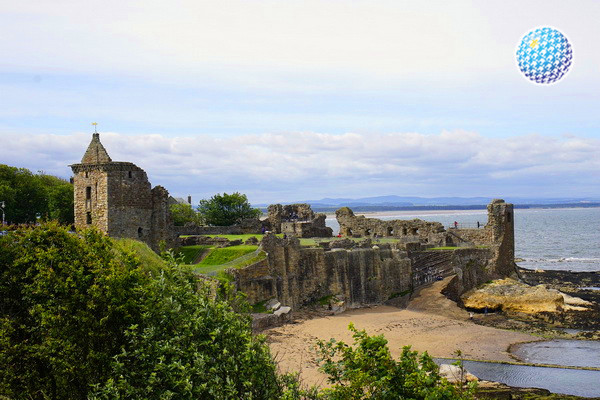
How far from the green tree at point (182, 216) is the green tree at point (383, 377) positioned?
47.3 m

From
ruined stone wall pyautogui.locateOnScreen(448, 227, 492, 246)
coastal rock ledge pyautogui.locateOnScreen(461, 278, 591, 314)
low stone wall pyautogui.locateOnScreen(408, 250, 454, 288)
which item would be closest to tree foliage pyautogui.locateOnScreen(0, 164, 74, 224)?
low stone wall pyautogui.locateOnScreen(408, 250, 454, 288)

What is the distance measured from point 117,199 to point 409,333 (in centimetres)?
1885

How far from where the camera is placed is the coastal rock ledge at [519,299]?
147 feet

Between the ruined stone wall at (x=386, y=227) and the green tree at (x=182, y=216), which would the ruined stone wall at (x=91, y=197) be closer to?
the green tree at (x=182, y=216)

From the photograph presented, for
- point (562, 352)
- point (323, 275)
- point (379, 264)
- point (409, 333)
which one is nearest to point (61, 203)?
point (323, 275)

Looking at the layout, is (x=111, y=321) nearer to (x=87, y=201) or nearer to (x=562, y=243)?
(x=87, y=201)

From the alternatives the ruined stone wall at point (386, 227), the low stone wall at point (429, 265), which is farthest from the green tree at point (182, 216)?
the low stone wall at point (429, 265)

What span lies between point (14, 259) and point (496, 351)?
1061 inches

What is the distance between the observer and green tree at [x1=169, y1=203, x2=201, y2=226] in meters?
63.5

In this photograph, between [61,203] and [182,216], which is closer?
[61,203]

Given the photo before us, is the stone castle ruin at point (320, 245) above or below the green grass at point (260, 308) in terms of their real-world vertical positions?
above

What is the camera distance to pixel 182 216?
67.1 metres

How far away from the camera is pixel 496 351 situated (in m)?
34.2

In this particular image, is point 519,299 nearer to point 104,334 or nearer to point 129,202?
point 129,202
